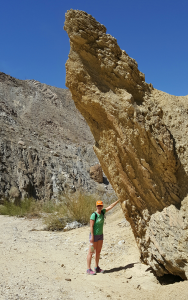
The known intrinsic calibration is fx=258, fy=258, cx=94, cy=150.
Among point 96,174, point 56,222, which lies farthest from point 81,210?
point 96,174

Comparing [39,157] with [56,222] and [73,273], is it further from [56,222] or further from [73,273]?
[73,273]

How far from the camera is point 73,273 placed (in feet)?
13.3

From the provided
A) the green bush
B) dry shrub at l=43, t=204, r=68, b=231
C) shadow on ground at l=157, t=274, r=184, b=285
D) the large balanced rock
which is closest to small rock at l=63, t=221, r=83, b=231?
dry shrub at l=43, t=204, r=68, b=231

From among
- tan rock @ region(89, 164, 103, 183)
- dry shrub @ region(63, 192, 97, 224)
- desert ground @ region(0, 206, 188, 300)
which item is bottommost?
desert ground @ region(0, 206, 188, 300)

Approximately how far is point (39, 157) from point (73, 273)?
512 inches

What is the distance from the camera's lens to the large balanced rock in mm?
3660

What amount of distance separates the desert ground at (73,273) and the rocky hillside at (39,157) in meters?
6.82

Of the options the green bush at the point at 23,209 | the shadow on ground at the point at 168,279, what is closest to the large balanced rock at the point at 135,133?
the shadow on ground at the point at 168,279

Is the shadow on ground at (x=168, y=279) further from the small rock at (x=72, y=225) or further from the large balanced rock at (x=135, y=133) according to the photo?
the small rock at (x=72, y=225)

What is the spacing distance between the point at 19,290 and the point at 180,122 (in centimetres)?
319

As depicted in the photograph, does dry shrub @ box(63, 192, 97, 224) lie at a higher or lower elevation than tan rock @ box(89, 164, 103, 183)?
lower

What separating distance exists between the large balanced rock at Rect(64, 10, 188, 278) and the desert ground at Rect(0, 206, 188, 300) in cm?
37

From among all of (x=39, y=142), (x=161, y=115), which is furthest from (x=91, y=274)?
(x=39, y=142)

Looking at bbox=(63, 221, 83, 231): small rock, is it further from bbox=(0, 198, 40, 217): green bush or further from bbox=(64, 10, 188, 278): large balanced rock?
bbox=(64, 10, 188, 278): large balanced rock
